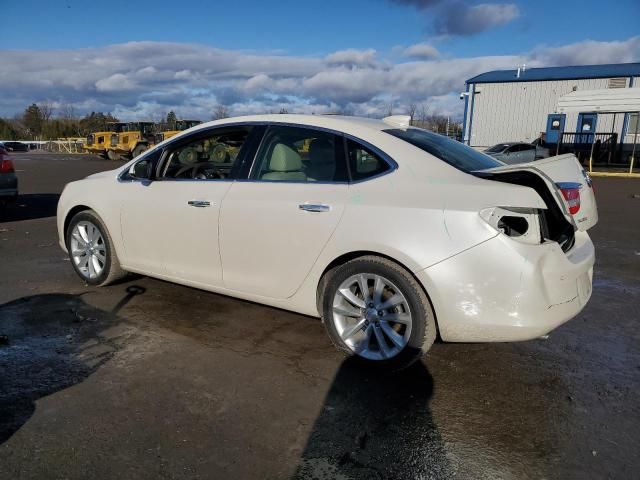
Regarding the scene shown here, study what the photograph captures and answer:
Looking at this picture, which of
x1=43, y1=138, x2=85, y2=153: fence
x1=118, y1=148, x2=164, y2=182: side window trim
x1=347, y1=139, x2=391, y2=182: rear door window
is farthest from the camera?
x1=43, y1=138, x2=85, y2=153: fence

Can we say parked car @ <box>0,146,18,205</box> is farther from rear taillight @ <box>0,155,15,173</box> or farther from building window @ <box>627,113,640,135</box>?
building window @ <box>627,113,640,135</box>

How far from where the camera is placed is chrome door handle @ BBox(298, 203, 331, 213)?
341 cm

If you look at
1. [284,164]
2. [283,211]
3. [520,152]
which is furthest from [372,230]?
[520,152]

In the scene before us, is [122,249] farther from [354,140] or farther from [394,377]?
[394,377]

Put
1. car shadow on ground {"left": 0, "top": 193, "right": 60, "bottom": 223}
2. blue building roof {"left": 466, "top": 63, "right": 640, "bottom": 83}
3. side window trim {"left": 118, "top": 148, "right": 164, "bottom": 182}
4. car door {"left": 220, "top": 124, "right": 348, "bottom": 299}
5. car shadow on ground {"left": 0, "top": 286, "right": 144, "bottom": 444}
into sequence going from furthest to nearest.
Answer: blue building roof {"left": 466, "top": 63, "right": 640, "bottom": 83}, car shadow on ground {"left": 0, "top": 193, "right": 60, "bottom": 223}, side window trim {"left": 118, "top": 148, "right": 164, "bottom": 182}, car door {"left": 220, "top": 124, "right": 348, "bottom": 299}, car shadow on ground {"left": 0, "top": 286, "right": 144, "bottom": 444}

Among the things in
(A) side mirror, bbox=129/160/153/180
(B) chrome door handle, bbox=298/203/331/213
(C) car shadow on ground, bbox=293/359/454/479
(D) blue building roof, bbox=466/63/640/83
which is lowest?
(C) car shadow on ground, bbox=293/359/454/479

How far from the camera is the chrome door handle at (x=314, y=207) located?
11.2ft

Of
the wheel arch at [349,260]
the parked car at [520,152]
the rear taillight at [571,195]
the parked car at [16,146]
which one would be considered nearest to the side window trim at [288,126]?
the wheel arch at [349,260]

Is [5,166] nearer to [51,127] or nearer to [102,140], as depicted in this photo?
[102,140]

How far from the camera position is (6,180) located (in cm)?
905

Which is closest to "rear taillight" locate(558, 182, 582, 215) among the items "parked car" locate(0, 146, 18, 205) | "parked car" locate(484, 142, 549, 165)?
"parked car" locate(0, 146, 18, 205)

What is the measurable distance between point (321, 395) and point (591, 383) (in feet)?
5.76

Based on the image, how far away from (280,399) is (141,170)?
2.63 m

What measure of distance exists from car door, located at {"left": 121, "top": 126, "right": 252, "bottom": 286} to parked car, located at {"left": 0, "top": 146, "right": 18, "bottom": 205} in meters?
5.87
